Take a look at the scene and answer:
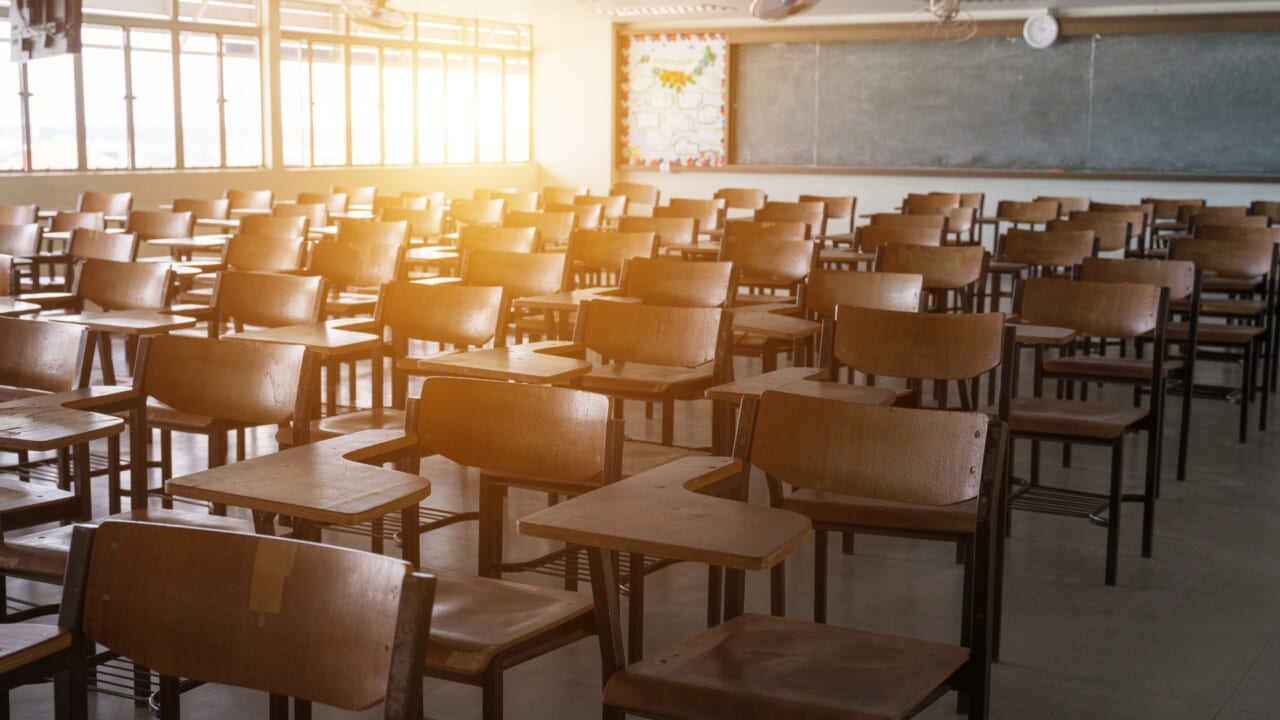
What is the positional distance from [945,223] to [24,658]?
24.0 ft

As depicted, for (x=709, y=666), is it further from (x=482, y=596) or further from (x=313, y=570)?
(x=313, y=570)

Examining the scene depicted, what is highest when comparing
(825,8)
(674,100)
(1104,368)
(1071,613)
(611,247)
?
(825,8)

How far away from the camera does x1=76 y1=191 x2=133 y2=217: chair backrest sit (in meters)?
9.28

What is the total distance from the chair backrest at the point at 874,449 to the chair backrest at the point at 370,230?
4.94 meters

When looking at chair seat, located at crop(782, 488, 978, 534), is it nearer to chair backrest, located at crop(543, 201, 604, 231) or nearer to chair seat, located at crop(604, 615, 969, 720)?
chair seat, located at crop(604, 615, 969, 720)

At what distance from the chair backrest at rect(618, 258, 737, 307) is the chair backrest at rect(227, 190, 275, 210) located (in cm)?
526

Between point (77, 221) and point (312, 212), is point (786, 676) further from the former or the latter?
point (312, 212)

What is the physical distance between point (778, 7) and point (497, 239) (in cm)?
339

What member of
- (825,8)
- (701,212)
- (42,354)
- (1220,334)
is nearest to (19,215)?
(701,212)

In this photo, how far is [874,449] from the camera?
258 cm

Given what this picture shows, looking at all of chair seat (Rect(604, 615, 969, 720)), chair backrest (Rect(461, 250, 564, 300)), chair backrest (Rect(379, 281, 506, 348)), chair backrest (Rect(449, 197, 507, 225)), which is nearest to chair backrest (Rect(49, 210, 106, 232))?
chair backrest (Rect(449, 197, 507, 225))

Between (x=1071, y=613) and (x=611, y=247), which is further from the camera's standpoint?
(x=611, y=247)

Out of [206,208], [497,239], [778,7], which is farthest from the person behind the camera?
[206,208]

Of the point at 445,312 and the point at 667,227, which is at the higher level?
the point at 667,227
